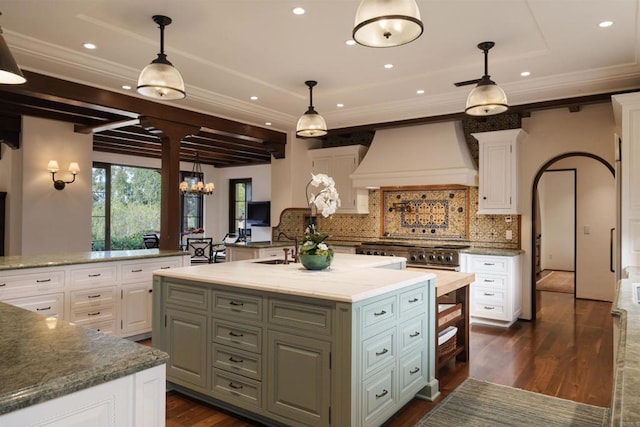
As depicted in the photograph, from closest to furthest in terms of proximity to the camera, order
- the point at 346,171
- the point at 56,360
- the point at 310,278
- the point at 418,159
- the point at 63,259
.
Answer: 1. the point at 56,360
2. the point at 310,278
3. the point at 63,259
4. the point at 418,159
5. the point at 346,171

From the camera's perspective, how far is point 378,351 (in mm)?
2656

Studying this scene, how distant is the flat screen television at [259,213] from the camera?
36.9 feet

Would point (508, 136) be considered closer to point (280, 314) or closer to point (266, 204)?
point (280, 314)

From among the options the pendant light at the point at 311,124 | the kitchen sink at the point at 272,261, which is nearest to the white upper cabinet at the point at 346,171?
the pendant light at the point at 311,124

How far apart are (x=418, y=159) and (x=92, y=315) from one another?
14.3ft

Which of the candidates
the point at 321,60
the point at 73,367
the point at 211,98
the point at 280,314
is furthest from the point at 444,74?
the point at 73,367

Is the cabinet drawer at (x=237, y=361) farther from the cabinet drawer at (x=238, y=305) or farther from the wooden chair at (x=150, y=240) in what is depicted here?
the wooden chair at (x=150, y=240)

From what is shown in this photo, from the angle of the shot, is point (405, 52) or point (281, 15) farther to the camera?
point (405, 52)

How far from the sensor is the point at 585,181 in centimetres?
741

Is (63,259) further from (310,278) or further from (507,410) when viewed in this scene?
(507,410)

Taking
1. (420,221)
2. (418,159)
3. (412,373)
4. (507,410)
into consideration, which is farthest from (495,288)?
(412,373)

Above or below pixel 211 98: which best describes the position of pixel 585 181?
below

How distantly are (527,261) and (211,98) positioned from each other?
447cm

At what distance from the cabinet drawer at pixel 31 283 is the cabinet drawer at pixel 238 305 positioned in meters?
1.91
